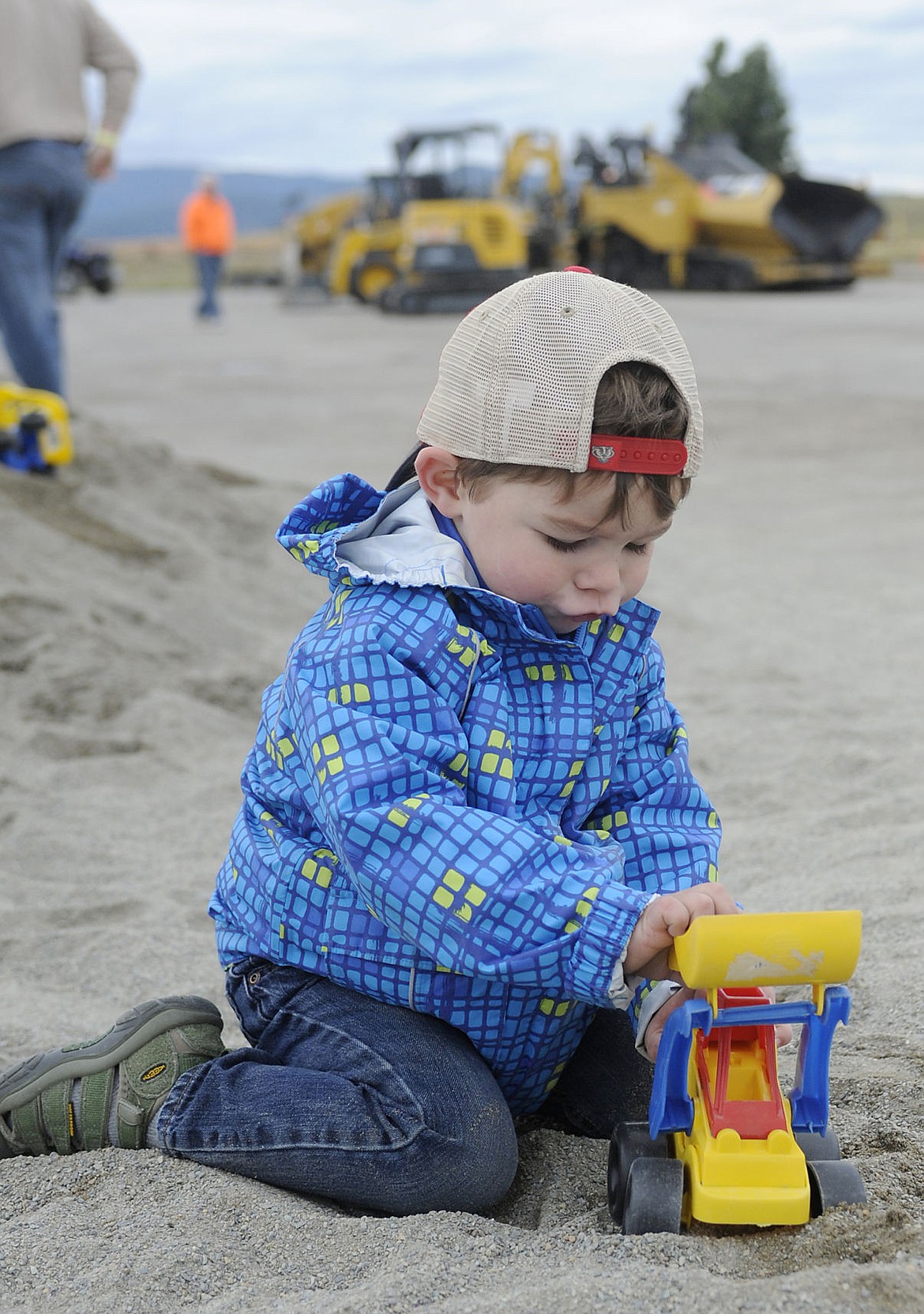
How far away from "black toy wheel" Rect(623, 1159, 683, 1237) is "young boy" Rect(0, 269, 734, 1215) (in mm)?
175

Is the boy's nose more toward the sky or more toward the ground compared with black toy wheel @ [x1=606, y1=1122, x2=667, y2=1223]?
more toward the sky

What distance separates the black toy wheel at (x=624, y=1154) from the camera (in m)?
1.54

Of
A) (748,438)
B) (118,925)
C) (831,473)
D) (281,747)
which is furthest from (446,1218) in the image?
(748,438)

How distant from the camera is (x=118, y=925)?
2.48m

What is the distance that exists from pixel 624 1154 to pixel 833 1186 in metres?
0.22

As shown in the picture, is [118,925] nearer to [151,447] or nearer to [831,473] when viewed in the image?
[151,447]

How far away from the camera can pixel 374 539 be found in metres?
1.75

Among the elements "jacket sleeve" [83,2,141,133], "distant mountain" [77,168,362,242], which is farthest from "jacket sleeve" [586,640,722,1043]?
"distant mountain" [77,168,362,242]

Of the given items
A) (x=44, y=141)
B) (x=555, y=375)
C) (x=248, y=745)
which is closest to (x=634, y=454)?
(x=555, y=375)

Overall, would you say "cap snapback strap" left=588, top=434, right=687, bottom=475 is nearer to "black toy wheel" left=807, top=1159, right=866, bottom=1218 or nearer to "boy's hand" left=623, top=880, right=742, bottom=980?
"boy's hand" left=623, top=880, right=742, bottom=980

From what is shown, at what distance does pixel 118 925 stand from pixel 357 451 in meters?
5.02

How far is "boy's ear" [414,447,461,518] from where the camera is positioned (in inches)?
66.5

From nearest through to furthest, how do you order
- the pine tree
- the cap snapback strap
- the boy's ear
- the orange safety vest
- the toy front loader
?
the toy front loader < the cap snapback strap < the boy's ear < the orange safety vest < the pine tree

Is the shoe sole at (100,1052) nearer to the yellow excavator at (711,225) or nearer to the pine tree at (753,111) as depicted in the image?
the yellow excavator at (711,225)
